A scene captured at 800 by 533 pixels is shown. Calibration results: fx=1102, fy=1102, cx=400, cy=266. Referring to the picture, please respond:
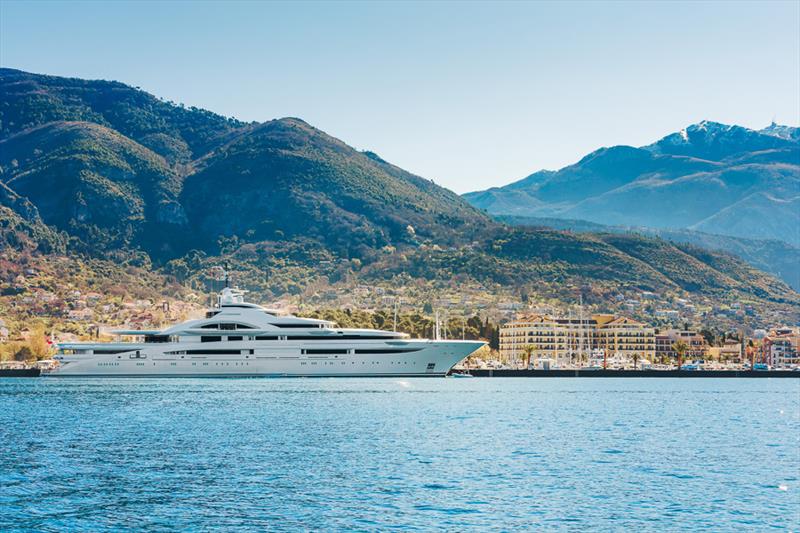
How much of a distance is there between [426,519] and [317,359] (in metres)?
87.8

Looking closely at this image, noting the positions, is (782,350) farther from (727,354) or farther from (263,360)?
(263,360)

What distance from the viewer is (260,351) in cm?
12025

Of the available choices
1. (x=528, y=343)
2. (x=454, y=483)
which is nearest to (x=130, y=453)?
(x=454, y=483)

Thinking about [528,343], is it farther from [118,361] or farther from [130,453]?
[130,453]

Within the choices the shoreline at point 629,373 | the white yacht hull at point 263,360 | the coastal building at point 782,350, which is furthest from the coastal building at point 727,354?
the white yacht hull at point 263,360

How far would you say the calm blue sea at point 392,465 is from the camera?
3341 centimetres

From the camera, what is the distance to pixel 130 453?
155 feet

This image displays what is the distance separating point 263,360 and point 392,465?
77231 mm

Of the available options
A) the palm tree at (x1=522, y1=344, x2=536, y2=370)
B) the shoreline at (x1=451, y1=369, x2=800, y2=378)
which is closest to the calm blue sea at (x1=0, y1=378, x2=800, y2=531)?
the shoreline at (x1=451, y1=369, x2=800, y2=378)

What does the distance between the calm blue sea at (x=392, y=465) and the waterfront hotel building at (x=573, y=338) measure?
98.5m

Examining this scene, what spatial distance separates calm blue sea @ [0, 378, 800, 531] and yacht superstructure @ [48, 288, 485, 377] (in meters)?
35.8

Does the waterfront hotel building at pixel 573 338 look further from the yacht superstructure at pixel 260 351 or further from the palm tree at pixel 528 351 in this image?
the yacht superstructure at pixel 260 351

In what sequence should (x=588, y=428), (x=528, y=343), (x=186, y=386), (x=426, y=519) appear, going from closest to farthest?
(x=426, y=519) → (x=588, y=428) → (x=186, y=386) → (x=528, y=343)

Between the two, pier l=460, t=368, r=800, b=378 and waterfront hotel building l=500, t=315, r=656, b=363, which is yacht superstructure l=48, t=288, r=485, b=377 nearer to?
pier l=460, t=368, r=800, b=378
